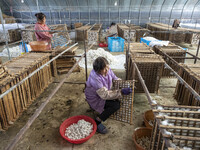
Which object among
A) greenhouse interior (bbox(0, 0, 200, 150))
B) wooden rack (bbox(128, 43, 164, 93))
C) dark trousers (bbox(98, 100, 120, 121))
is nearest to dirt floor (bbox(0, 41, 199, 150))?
greenhouse interior (bbox(0, 0, 200, 150))

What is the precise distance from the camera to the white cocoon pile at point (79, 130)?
3.25 m

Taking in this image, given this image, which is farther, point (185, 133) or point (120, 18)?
point (120, 18)

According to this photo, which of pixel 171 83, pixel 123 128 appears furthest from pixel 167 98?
pixel 123 128

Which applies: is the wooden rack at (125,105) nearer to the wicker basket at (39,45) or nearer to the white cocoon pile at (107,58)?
the wicker basket at (39,45)

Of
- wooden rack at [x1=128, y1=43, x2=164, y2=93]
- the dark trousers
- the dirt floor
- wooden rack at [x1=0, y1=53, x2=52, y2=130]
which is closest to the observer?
the dirt floor

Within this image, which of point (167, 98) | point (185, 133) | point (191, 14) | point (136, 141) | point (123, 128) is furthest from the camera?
point (191, 14)

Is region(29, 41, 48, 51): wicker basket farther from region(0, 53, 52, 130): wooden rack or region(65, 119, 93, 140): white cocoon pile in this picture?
region(65, 119, 93, 140): white cocoon pile

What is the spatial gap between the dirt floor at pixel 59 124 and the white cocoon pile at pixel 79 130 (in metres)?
0.18

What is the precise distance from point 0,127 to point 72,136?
1625mm

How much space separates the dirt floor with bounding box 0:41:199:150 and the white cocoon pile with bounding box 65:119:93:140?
18 centimetres

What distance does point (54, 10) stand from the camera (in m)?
16.0

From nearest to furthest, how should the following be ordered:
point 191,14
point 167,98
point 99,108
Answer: point 99,108
point 167,98
point 191,14

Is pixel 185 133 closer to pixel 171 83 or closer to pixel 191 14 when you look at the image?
pixel 171 83

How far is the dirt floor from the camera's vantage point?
10.6 ft
